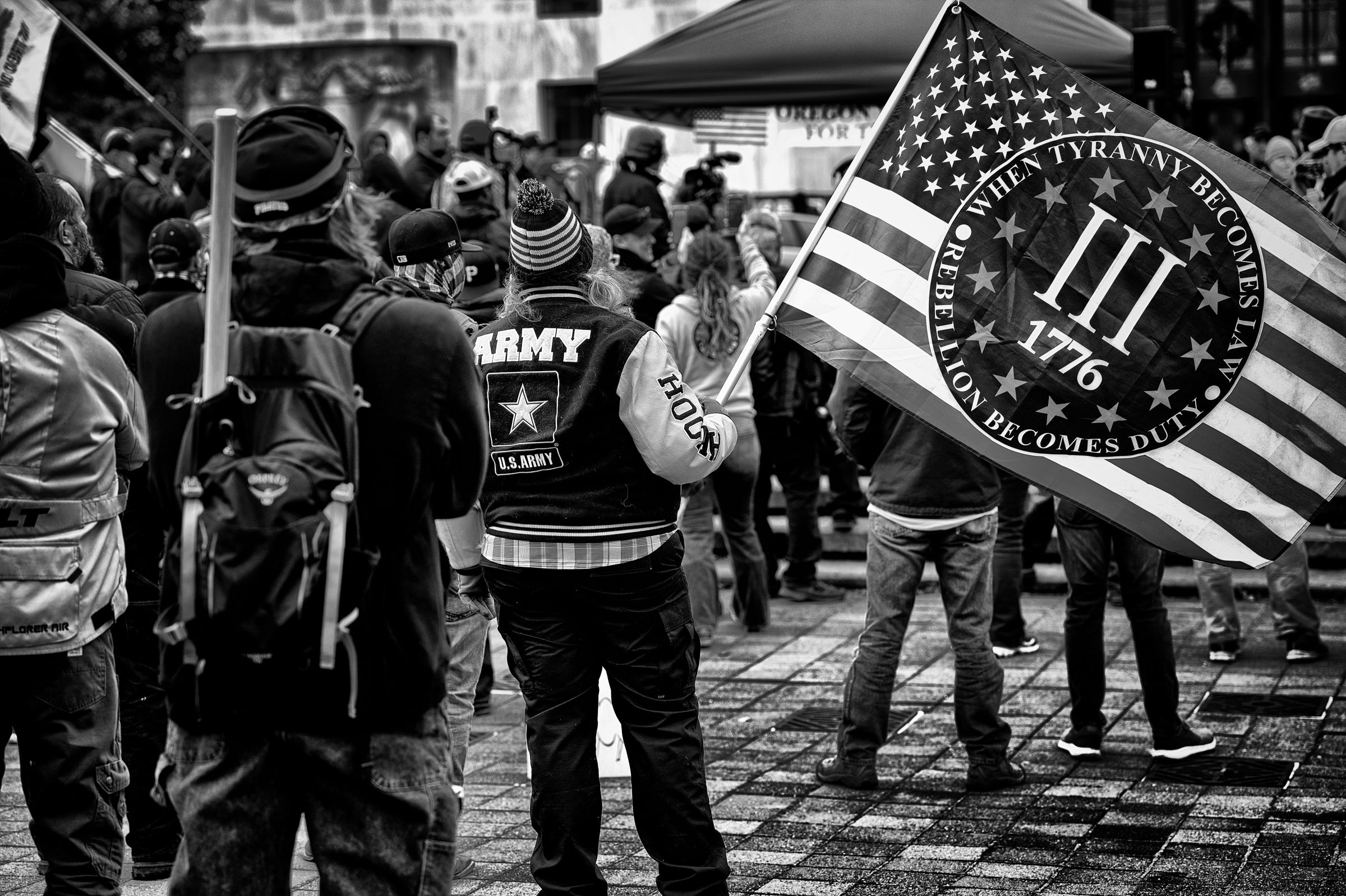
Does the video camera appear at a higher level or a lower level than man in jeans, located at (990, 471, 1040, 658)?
higher

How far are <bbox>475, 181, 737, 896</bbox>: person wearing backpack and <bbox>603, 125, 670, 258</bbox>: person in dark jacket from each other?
675 cm

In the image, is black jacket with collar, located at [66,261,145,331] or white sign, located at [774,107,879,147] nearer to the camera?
black jacket with collar, located at [66,261,145,331]

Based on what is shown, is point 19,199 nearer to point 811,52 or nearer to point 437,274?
point 437,274

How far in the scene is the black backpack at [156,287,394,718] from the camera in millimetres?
3076

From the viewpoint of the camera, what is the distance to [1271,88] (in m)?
23.7

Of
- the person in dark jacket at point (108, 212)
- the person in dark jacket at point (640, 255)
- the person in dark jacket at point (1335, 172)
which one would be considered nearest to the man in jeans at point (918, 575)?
the person in dark jacket at point (640, 255)

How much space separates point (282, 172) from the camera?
3326 mm

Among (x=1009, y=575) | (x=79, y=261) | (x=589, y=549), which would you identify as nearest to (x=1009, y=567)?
(x=1009, y=575)

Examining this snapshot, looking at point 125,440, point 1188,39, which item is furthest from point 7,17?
point 1188,39

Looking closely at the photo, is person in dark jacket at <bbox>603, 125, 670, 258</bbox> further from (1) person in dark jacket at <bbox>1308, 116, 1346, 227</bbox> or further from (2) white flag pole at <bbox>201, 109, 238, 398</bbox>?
(2) white flag pole at <bbox>201, 109, 238, 398</bbox>

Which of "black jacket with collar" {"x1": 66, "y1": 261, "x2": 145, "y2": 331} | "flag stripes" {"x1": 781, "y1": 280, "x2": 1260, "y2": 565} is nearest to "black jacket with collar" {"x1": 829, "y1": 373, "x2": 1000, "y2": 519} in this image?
"flag stripes" {"x1": 781, "y1": 280, "x2": 1260, "y2": 565}

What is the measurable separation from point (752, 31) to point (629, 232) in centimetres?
303

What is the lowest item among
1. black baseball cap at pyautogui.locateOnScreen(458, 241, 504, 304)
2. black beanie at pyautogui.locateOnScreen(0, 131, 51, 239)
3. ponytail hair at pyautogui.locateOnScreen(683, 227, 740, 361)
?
ponytail hair at pyautogui.locateOnScreen(683, 227, 740, 361)

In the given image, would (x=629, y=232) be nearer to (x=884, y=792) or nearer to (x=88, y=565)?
(x=884, y=792)
